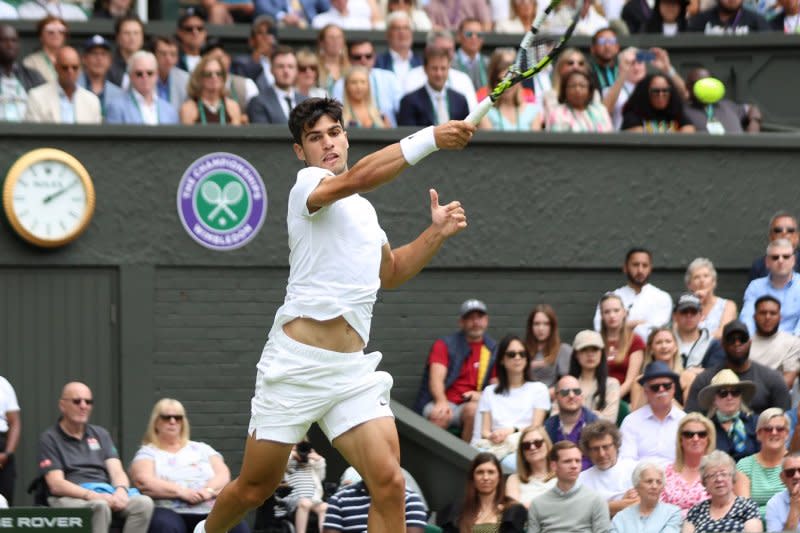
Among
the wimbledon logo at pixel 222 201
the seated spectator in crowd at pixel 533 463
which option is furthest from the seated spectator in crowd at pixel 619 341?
the wimbledon logo at pixel 222 201

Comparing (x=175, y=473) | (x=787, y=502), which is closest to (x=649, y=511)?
(x=787, y=502)

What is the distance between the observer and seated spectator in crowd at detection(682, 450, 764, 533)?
11.4 metres

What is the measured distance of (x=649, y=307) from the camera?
1460 centimetres

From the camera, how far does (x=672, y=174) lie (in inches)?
611

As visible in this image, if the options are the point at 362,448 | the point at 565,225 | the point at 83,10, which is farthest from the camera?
the point at 83,10

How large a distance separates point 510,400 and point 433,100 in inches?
122

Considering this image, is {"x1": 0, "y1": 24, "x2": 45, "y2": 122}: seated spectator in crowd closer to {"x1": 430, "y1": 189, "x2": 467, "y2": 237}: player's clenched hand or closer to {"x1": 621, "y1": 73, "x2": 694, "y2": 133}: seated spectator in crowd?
{"x1": 621, "y1": 73, "x2": 694, "y2": 133}: seated spectator in crowd

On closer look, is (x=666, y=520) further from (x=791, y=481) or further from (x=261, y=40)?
(x=261, y=40)

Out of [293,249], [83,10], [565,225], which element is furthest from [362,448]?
[83,10]

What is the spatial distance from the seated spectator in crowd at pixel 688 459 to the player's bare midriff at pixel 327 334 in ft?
14.6

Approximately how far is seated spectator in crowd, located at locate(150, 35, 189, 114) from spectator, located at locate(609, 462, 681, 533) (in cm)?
570

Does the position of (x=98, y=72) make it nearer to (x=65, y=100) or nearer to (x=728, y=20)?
(x=65, y=100)

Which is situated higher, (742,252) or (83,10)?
(83,10)

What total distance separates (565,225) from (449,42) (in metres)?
1.87
